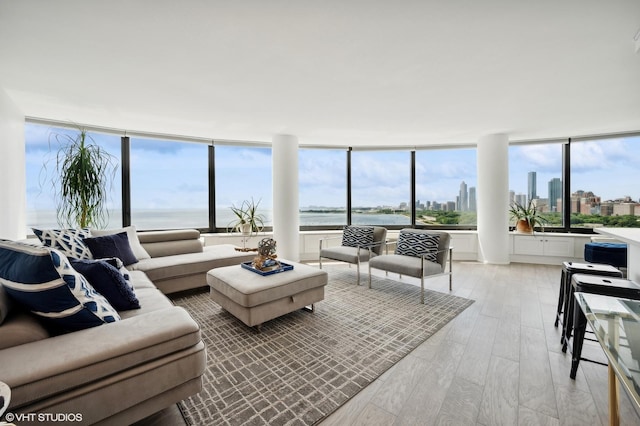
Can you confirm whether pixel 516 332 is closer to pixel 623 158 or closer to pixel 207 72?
pixel 207 72

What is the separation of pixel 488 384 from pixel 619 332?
2.94ft

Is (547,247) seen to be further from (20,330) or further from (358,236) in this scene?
(20,330)

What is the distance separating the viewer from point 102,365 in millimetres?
1171

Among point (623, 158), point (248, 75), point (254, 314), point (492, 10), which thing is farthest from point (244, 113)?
point (623, 158)

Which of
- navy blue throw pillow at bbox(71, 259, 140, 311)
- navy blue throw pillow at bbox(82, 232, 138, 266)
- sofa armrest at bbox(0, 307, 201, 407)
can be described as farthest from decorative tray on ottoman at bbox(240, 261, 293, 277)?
navy blue throw pillow at bbox(82, 232, 138, 266)

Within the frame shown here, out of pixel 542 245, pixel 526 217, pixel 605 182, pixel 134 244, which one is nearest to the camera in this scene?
pixel 134 244

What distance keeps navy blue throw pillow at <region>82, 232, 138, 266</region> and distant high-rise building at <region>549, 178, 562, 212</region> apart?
7427 millimetres

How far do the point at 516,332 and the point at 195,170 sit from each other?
5727mm

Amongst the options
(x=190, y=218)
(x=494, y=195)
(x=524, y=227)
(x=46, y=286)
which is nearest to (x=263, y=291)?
(x=46, y=286)

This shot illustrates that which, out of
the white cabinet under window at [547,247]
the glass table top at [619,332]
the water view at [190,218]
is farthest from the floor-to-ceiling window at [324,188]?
the glass table top at [619,332]

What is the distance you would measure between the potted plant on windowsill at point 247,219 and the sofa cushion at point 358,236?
6.14ft

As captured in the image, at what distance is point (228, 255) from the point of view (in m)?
3.84

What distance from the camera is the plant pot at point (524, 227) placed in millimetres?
5312

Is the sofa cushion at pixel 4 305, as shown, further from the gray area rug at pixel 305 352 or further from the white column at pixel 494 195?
the white column at pixel 494 195
